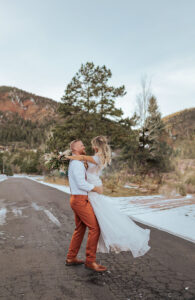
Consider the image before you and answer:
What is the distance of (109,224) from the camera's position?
317cm

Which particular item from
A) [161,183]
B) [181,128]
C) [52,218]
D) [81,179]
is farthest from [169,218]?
[181,128]

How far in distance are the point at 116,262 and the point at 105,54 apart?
15417 mm

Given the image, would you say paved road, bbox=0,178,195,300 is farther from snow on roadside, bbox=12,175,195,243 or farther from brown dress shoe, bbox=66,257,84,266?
snow on roadside, bbox=12,175,195,243

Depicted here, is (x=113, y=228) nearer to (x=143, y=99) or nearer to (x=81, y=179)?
(x=81, y=179)

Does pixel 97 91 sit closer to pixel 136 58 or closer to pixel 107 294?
pixel 136 58

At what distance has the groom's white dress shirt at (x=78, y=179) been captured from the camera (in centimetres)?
316

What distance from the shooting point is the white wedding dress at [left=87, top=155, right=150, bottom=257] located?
317cm

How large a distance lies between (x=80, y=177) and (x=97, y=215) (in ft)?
1.93

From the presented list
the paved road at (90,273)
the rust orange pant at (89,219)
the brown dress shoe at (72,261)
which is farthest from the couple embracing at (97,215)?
the paved road at (90,273)

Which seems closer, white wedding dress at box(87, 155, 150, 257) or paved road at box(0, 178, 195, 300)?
paved road at box(0, 178, 195, 300)

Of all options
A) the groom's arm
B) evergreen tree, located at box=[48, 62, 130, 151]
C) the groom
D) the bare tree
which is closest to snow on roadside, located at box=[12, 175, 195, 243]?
the groom

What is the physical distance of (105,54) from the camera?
16344 millimetres

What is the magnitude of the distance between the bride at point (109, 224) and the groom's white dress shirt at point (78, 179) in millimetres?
87

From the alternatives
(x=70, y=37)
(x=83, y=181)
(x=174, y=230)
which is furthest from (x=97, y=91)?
(x=83, y=181)
